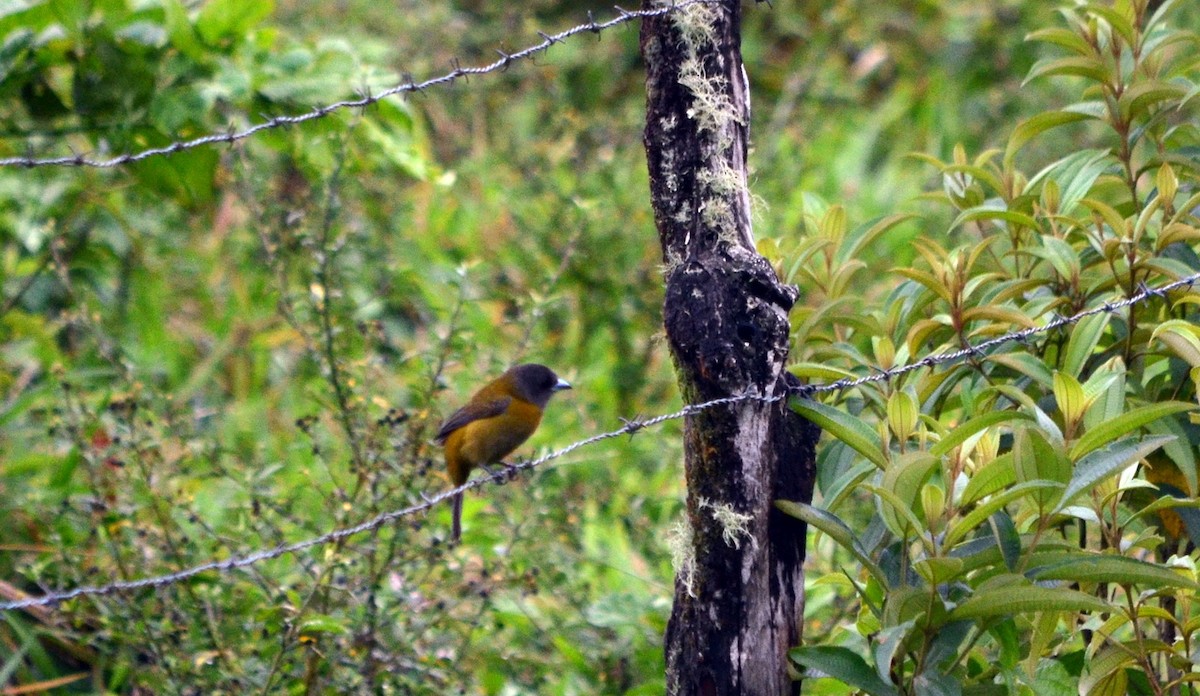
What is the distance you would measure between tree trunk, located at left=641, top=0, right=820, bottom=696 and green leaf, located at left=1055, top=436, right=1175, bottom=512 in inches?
20.7

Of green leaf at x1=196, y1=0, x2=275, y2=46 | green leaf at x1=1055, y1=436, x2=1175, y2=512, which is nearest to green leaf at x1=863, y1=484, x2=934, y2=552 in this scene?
green leaf at x1=1055, y1=436, x2=1175, y2=512

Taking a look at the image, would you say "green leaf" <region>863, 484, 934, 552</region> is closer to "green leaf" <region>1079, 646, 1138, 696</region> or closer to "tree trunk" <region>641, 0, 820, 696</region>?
"tree trunk" <region>641, 0, 820, 696</region>

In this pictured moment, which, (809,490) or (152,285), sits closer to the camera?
(809,490)

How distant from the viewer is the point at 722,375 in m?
2.40

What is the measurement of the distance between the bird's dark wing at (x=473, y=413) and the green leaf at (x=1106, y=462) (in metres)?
2.13

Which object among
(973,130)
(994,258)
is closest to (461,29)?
(973,130)

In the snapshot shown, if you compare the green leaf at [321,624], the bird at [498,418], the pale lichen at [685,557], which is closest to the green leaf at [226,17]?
the bird at [498,418]

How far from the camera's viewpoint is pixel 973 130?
343 inches

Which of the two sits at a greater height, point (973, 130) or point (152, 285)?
point (973, 130)

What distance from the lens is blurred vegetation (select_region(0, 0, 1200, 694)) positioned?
10.3 ft

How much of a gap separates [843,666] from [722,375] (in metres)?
0.56

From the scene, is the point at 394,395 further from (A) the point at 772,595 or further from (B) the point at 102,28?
(A) the point at 772,595

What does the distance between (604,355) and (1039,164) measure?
3.38 meters

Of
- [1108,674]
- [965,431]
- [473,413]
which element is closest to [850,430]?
[965,431]
